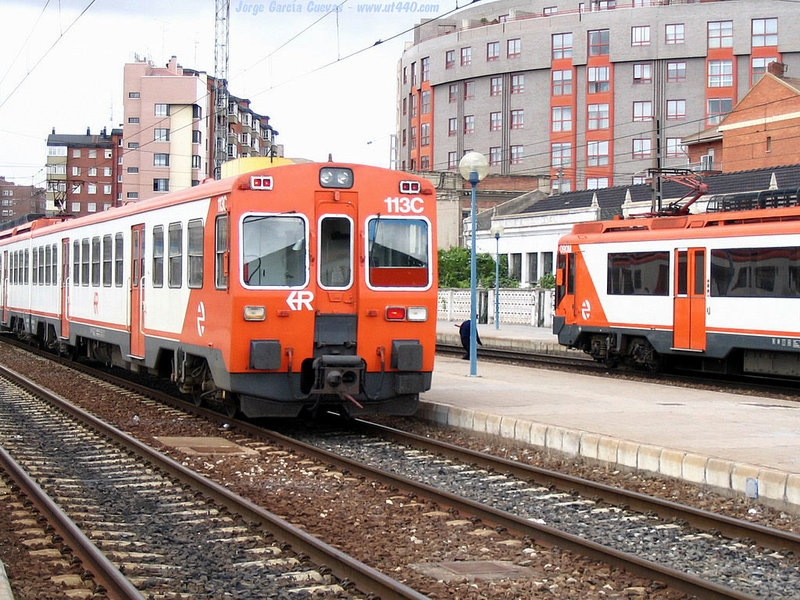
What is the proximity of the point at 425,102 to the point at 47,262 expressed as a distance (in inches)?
2688

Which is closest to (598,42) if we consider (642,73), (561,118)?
(642,73)

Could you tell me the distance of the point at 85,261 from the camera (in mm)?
20188

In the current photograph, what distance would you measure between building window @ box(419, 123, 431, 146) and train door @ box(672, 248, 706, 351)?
70.1 meters

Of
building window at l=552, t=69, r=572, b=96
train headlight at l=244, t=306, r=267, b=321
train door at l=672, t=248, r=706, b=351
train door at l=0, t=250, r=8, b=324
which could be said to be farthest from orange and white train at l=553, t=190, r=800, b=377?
building window at l=552, t=69, r=572, b=96

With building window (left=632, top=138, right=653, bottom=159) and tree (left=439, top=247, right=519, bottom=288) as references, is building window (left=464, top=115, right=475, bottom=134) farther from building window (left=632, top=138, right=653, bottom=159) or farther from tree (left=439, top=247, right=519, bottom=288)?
tree (left=439, top=247, right=519, bottom=288)

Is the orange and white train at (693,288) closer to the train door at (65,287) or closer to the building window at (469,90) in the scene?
the train door at (65,287)

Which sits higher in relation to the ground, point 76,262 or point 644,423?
point 76,262

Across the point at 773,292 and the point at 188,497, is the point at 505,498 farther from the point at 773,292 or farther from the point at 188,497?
the point at 773,292

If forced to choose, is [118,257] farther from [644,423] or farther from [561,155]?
[561,155]

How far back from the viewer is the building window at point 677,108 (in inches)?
3034

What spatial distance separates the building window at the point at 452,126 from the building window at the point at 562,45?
10.4m

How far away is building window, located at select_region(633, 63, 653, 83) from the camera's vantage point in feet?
253

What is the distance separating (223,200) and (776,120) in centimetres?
5648

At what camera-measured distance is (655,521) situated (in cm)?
826
